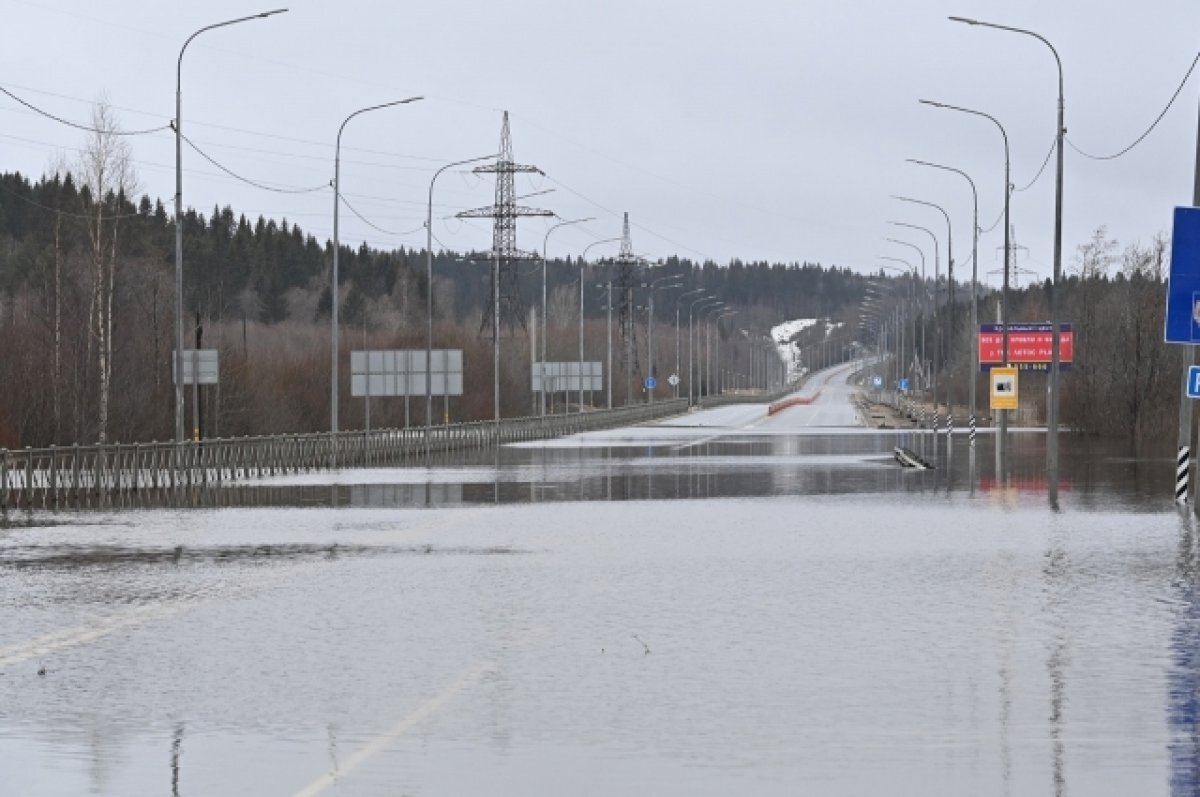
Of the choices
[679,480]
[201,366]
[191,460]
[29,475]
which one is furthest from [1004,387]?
[29,475]

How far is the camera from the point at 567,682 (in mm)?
12891

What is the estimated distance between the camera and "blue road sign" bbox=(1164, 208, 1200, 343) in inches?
1248

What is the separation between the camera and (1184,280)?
105 feet

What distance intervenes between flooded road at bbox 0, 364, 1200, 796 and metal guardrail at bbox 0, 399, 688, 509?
4723mm

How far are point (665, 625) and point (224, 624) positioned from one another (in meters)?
3.61

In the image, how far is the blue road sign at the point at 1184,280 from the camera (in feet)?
104

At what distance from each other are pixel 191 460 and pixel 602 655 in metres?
29.7

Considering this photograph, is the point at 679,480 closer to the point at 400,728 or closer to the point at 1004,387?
the point at 1004,387

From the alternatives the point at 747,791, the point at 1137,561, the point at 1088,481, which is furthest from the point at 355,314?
the point at 747,791

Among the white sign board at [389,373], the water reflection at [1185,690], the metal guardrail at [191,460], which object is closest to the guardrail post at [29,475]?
the metal guardrail at [191,460]

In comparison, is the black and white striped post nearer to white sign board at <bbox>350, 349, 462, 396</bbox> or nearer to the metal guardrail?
the metal guardrail

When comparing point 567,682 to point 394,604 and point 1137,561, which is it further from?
point 1137,561

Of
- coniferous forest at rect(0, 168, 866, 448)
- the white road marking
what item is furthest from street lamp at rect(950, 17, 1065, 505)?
→ the white road marking

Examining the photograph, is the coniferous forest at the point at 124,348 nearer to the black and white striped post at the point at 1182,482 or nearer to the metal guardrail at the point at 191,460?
the metal guardrail at the point at 191,460
